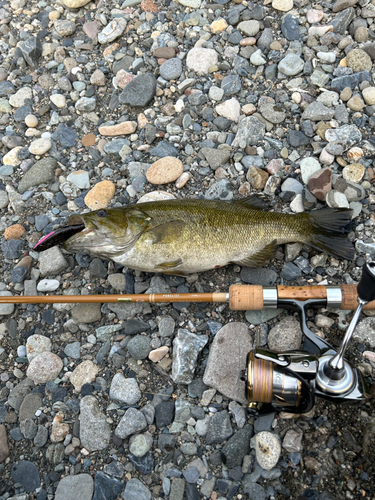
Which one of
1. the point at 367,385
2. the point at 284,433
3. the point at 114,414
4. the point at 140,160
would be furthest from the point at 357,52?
the point at 114,414

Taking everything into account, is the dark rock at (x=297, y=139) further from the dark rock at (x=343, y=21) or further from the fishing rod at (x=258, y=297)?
the fishing rod at (x=258, y=297)

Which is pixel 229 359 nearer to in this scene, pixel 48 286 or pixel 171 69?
pixel 48 286

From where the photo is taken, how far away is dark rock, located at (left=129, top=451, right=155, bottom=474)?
10.9ft

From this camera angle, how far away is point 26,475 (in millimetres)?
3426

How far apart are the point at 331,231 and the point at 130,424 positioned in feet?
8.20

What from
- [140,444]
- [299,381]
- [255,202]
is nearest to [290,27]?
[255,202]

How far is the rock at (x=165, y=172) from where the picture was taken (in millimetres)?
4379

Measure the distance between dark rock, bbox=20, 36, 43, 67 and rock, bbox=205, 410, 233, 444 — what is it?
509cm

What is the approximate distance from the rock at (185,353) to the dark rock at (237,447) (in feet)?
1.94

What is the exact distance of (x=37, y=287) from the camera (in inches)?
163

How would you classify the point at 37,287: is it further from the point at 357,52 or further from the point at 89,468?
the point at 357,52

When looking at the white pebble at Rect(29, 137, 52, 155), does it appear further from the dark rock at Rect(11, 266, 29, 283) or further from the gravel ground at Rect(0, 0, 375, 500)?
the dark rock at Rect(11, 266, 29, 283)

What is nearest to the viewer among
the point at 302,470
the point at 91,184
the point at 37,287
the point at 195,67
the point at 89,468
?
the point at 302,470

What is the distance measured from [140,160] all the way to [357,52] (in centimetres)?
282
